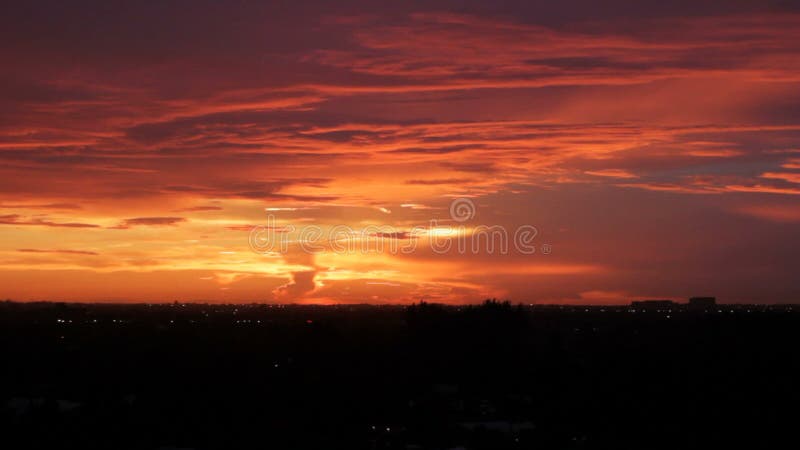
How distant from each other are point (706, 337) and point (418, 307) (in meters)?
44.4

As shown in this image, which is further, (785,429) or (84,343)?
(84,343)

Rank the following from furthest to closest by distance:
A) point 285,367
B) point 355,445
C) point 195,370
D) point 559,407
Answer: point 285,367 → point 195,370 → point 559,407 → point 355,445

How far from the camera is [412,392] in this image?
74062 millimetres

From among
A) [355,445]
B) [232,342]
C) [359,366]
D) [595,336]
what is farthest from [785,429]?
[595,336]

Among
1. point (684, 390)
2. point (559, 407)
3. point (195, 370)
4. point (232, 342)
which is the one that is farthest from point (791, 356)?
point (232, 342)

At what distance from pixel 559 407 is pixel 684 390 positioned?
9.73 m

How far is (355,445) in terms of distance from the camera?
170 feet

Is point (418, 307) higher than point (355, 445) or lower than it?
higher

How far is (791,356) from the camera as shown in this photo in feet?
300

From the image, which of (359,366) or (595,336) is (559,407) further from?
(595,336)

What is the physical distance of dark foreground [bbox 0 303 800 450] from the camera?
2147 inches

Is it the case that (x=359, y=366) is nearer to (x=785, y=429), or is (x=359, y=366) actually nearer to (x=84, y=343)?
(x=785, y=429)

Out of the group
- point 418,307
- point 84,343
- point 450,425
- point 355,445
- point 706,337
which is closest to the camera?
point 355,445

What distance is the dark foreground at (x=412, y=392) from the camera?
5453cm
